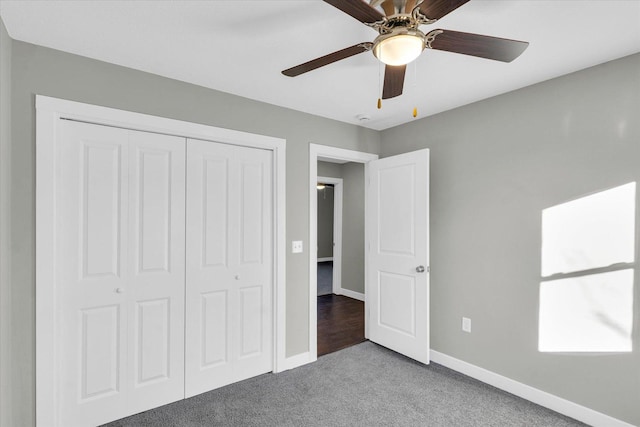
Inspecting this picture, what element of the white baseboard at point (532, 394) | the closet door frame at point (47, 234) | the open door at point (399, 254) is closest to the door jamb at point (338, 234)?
the open door at point (399, 254)

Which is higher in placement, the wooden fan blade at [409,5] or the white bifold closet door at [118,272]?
the wooden fan blade at [409,5]

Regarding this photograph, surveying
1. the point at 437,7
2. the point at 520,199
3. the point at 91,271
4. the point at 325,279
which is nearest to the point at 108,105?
the point at 91,271

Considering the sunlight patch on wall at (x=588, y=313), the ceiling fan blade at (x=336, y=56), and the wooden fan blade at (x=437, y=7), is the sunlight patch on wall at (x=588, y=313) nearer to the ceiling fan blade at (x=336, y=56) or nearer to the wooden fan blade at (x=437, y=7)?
the wooden fan blade at (x=437, y=7)

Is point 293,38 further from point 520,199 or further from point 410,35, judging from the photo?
point 520,199

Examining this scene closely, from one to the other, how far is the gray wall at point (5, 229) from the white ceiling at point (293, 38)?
20cm

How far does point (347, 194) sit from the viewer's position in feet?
18.6

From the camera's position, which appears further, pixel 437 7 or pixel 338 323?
pixel 338 323

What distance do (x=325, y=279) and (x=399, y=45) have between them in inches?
247

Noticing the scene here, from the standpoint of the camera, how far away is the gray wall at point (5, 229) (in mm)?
1698

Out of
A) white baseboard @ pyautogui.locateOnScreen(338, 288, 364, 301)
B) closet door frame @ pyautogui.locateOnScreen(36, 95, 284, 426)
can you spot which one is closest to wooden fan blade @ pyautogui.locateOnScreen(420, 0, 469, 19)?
closet door frame @ pyautogui.locateOnScreen(36, 95, 284, 426)

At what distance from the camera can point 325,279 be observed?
23.7ft

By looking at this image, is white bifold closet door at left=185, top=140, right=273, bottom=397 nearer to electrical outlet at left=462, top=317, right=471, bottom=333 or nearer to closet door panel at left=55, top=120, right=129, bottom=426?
closet door panel at left=55, top=120, right=129, bottom=426

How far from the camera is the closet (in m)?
2.07

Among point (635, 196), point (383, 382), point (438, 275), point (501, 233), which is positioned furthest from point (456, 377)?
point (635, 196)
